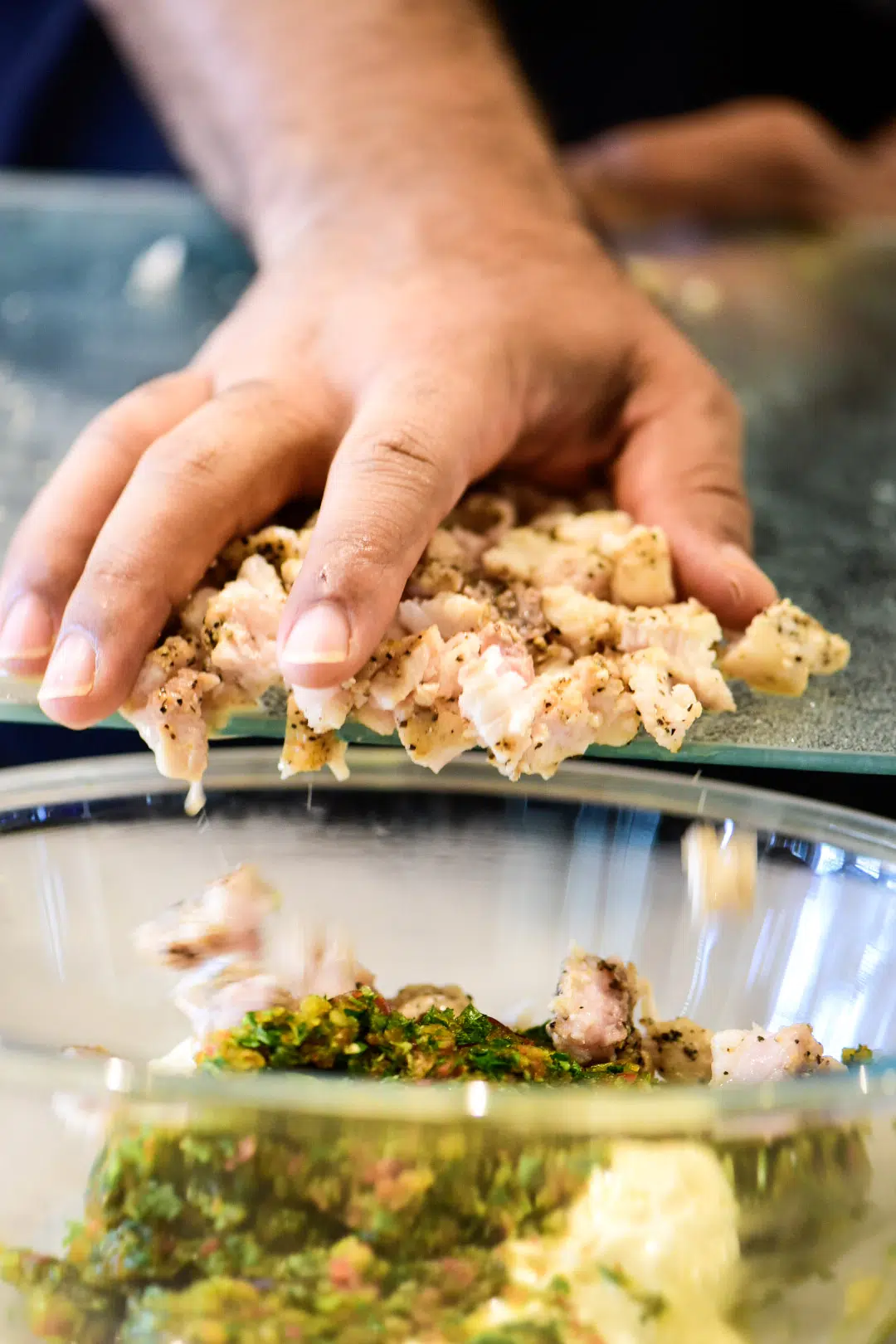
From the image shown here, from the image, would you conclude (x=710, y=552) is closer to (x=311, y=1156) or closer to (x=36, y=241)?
(x=311, y=1156)

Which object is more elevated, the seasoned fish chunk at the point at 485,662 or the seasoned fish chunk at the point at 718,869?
the seasoned fish chunk at the point at 485,662

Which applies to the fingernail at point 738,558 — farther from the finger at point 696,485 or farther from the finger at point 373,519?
the finger at point 373,519

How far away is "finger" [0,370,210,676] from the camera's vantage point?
0.57 m

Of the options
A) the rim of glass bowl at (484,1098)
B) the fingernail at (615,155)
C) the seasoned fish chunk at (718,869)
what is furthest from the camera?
the fingernail at (615,155)

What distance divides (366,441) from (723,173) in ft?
2.91

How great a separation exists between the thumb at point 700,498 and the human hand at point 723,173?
578 millimetres

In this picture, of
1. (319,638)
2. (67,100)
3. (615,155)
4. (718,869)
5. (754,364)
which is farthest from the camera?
(67,100)

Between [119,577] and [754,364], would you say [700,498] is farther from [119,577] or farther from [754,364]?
[754,364]

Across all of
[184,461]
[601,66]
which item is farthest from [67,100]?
[184,461]

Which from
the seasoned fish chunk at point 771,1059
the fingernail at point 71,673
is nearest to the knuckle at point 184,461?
the fingernail at point 71,673

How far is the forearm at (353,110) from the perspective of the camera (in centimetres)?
93

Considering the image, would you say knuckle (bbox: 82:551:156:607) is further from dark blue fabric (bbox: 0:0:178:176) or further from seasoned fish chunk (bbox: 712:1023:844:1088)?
dark blue fabric (bbox: 0:0:178:176)

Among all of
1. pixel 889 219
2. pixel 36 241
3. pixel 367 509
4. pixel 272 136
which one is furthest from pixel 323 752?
pixel 889 219

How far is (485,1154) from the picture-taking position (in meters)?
0.39
